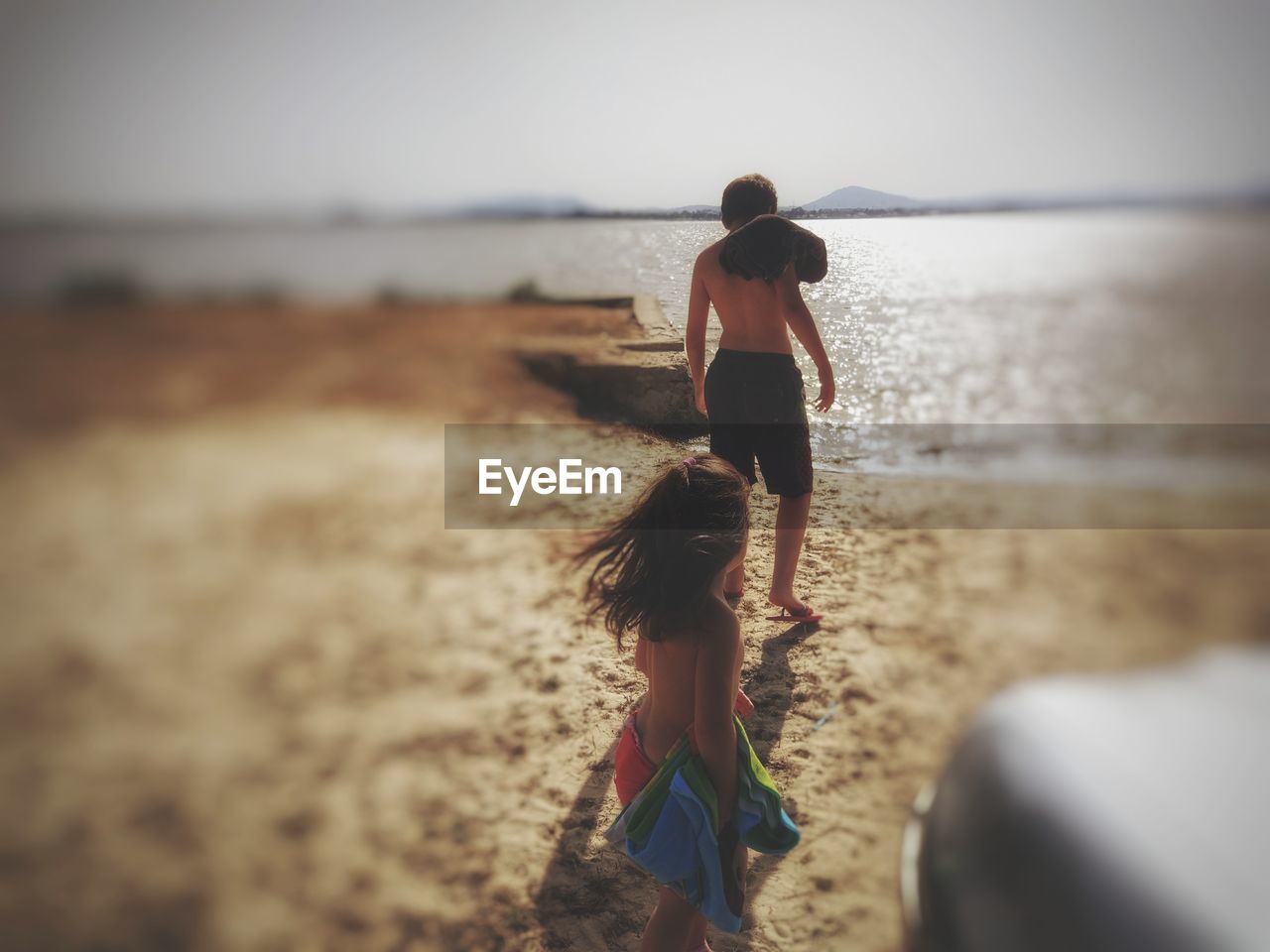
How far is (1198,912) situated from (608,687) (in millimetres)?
1337

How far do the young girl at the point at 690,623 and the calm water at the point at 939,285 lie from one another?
608 millimetres

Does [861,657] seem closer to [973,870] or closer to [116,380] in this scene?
[973,870]

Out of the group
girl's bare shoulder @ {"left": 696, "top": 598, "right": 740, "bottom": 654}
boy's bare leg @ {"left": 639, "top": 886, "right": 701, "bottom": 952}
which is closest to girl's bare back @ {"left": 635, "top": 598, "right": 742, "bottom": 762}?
girl's bare shoulder @ {"left": 696, "top": 598, "right": 740, "bottom": 654}

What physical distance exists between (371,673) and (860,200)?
2.18 meters

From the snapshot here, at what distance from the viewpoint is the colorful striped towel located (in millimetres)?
833

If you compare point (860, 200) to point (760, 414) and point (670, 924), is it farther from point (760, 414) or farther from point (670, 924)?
point (670, 924)

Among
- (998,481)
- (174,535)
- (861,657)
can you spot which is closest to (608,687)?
(861,657)

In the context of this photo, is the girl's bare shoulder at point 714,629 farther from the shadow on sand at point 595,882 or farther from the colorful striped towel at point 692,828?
the shadow on sand at point 595,882

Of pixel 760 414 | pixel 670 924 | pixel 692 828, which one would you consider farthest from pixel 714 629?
pixel 760 414

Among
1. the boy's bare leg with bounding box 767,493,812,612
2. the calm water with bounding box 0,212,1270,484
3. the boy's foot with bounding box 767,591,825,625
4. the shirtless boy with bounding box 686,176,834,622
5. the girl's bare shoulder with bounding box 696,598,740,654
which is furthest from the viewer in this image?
the boy's foot with bounding box 767,591,825,625

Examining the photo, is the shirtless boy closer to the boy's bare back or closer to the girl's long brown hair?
the boy's bare back

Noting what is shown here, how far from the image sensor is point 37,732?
1.42 m

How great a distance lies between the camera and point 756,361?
4.70 feet

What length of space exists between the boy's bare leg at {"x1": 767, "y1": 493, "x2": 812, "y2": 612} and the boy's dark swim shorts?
6 centimetres
